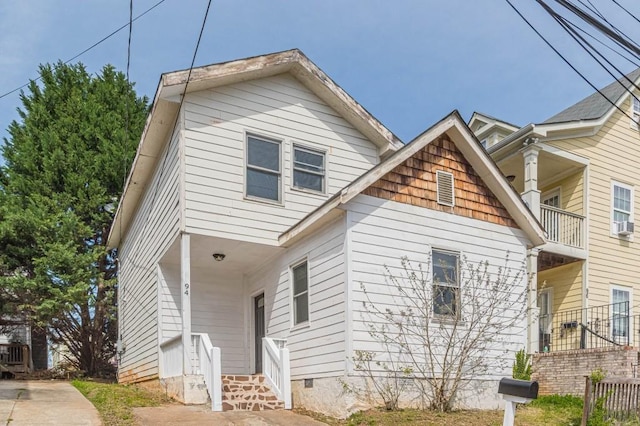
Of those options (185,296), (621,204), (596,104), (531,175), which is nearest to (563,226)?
(531,175)

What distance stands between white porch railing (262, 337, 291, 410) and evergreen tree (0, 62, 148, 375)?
33.5 ft

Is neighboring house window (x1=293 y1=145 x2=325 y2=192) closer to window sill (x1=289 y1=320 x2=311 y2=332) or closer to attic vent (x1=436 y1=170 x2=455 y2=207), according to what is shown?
attic vent (x1=436 y1=170 x2=455 y2=207)

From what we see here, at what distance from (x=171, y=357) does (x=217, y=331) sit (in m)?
2.23

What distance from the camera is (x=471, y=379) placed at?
1095 centimetres

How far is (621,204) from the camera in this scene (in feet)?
59.5

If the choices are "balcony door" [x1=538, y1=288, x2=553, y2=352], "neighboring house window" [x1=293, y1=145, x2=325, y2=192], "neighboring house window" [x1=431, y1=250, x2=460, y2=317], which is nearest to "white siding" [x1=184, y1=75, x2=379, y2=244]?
"neighboring house window" [x1=293, y1=145, x2=325, y2=192]

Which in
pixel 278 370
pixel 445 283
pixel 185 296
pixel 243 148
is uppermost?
pixel 243 148

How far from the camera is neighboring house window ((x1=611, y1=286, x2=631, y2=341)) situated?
661 inches

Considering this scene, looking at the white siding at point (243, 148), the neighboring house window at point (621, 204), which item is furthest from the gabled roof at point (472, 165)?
the neighboring house window at point (621, 204)

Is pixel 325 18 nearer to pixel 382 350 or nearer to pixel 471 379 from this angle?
pixel 382 350

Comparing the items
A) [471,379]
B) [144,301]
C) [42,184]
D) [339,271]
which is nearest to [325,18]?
[339,271]

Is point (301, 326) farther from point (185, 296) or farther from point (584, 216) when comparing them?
point (584, 216)

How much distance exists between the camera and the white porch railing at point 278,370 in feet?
36.1

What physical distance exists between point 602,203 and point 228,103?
39.7 ft
